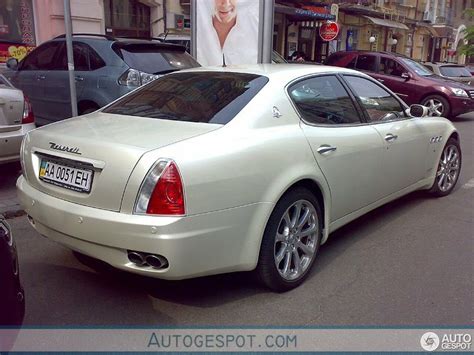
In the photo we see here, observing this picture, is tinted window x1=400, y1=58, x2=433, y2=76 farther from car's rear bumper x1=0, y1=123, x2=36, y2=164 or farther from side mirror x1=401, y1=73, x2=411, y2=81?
car's rear bumper x1=0, y1=123, x2=36, y2=164

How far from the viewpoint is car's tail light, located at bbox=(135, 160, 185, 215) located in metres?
2.52

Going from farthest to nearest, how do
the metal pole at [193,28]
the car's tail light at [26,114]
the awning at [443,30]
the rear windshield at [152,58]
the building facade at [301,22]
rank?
the awning at [443,30], the building facade at [301,22], the metal pole at [193,28], the rear windshield at [152,58], the car's tail light at [26,114]

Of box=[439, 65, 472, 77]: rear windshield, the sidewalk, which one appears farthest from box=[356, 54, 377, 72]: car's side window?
the sidewalk

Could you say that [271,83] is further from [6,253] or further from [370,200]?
[6,253]

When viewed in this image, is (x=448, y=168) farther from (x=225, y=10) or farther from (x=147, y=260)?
(x=225, y=10)

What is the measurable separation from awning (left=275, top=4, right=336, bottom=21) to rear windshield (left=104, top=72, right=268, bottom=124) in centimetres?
1473

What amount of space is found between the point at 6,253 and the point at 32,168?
3.71ft

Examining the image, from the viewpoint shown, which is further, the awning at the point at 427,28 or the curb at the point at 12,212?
the awning at the point at 427,28

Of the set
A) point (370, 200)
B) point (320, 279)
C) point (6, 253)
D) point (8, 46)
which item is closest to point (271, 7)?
point (370, 200)

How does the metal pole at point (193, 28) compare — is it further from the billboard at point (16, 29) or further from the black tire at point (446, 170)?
the billboard at point (16, 29)

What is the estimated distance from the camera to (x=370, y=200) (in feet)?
13.3

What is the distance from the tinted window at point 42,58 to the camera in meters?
7.64

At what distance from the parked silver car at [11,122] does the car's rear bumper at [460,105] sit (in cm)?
1011

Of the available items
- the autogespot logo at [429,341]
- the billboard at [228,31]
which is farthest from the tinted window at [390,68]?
the autogespot logo at [429,341]
